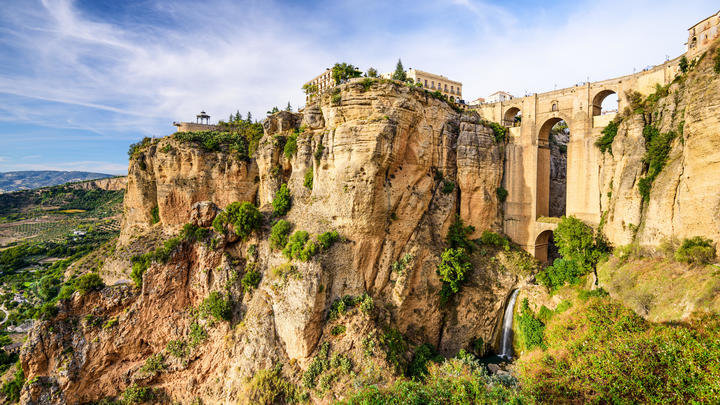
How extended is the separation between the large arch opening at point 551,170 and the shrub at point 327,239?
65.7 ft

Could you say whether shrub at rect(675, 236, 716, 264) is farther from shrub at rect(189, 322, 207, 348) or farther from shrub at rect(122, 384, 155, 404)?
shrub at rect(122, 384, 155, 404)

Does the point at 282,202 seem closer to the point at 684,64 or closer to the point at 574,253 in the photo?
the point at 574,253

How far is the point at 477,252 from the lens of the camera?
31.1m

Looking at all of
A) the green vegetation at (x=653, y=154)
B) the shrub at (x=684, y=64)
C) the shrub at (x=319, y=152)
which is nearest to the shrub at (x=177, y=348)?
the shrub at (x=319, y=152)

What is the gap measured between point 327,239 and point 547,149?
2370 cm

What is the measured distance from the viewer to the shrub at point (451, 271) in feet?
92.8

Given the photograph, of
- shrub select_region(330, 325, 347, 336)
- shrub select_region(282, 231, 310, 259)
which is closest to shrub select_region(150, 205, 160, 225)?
shrub select_region(282, 231, 310, 259)

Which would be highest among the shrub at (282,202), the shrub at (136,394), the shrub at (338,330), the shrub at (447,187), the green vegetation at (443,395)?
the shrub at (447,187)

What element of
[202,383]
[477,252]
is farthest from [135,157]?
[477,252]

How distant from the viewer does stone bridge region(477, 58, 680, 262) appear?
27781mm

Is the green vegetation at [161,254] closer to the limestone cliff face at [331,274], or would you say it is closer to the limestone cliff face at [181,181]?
the limestone cliff face at [331,274]

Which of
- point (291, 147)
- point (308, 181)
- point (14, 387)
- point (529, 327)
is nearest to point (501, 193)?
point (529, 327)

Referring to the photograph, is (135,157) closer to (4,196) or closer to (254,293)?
(254,293)

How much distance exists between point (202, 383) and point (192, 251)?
9.97 meters
